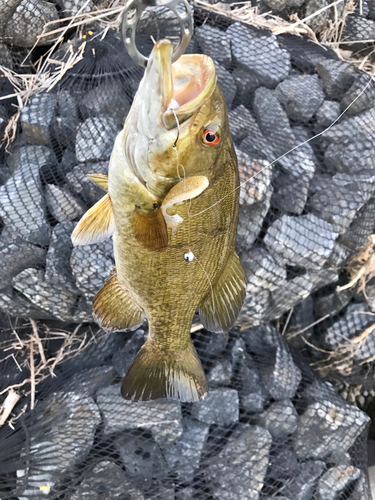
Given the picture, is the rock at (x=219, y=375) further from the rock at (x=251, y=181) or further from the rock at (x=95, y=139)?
the rock at (x=95, y=139)

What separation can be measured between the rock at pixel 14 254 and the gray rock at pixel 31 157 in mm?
343

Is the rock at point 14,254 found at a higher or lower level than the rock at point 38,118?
lower

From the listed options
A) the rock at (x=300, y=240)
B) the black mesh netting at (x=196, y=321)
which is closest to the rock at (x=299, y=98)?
the black mesh netting at (x=196, y=321)

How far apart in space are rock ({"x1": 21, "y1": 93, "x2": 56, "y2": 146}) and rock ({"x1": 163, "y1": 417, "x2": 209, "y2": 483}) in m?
1.63

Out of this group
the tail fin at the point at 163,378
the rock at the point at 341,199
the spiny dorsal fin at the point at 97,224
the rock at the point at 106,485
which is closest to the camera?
the spiny dorsal fin at the point at 97,224

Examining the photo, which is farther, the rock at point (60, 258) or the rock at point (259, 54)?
the rock at point (259, 54)

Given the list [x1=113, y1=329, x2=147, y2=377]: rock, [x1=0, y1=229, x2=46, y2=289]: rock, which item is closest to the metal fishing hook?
[x1=0, y1=229, x2=46, y2=289]: rock

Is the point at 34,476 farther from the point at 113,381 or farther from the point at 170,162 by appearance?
the point at 170,162

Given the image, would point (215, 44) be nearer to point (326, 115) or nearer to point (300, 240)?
point (326, 115)

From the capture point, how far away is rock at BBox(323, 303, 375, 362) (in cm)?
284

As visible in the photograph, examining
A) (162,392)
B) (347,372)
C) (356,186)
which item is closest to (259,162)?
(356,186)

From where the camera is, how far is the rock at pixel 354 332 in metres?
2.84

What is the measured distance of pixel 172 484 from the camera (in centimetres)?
220

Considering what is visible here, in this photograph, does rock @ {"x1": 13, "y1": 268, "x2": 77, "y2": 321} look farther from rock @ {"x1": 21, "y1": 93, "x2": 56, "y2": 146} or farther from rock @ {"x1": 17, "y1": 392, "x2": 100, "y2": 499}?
rock @ {"x1": 21, "y1": 93, "x2": 56, "y2": 146}
